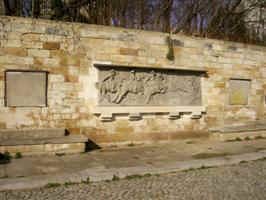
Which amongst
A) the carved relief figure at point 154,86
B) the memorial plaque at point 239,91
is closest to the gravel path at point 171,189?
the carved relief figure at point 154,86

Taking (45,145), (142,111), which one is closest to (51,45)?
(45,145)

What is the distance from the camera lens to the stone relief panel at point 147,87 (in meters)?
5.91

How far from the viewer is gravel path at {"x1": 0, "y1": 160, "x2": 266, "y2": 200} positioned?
3.09m

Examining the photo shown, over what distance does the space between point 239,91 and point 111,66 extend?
13.5 feet

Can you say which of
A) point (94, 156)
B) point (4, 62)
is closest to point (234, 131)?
point (94, 156)

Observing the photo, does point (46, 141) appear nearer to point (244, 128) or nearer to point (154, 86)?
point (154, 86)

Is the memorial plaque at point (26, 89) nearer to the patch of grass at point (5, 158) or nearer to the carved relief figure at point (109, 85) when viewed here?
the patch of grass at point (5, 158)

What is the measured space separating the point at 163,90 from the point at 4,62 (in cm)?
361

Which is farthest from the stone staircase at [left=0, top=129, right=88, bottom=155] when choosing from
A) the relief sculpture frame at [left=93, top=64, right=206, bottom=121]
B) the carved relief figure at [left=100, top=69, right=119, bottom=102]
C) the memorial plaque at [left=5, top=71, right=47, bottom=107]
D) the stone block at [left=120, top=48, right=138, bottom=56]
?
the stone block at [left=120, top=48, right=138, bottom=56]

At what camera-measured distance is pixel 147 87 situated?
6316 millimetres

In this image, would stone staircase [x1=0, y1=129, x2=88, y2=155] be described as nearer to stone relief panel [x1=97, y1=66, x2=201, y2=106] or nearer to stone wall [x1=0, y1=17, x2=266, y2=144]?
stone wall [x1=0, y1=17, x2=266, y2=144]

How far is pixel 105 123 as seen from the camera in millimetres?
5953

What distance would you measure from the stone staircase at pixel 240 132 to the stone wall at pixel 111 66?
0.26m

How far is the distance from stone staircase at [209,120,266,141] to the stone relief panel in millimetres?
953
